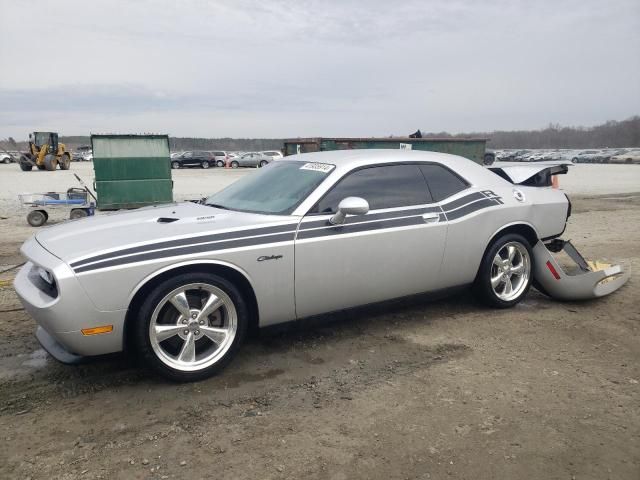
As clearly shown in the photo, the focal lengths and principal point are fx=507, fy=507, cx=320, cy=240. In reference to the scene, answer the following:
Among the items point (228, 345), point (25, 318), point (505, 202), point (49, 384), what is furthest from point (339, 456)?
point (25, 318)

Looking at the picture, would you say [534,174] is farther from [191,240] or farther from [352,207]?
[191,240]

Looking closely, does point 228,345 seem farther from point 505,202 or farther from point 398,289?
point 505,202

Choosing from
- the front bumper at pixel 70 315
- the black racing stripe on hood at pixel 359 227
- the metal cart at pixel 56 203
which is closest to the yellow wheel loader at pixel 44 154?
the metal cart at pixel 56 203

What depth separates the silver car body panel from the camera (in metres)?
3.07

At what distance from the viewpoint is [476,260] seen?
461cm

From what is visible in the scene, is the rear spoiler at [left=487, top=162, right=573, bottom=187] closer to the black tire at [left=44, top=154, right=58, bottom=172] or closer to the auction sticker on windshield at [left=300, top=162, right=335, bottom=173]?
the auction sticker on windshield at [left=300, top=162, right=335, bottom=173]

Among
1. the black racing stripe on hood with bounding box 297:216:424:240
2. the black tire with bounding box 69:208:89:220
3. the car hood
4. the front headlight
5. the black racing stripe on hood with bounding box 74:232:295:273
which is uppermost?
the car hood

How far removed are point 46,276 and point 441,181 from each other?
126 inches

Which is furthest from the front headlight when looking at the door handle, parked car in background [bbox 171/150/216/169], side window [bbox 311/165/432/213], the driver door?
parked car in background [bbox 171/150/216/169]

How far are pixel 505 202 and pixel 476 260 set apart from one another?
642 millimetres

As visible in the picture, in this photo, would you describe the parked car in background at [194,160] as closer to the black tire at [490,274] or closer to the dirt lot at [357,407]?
the dirt lot at [357,407]

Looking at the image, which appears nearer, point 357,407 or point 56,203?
point 357,407

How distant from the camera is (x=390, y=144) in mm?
14008

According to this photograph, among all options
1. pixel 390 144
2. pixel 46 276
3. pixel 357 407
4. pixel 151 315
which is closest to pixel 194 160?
pixel 390 144
